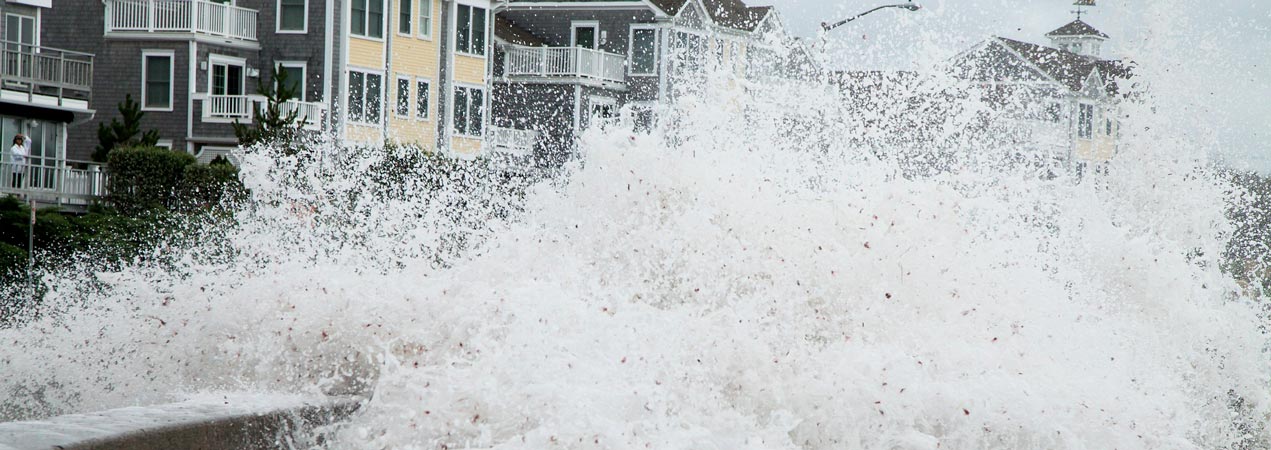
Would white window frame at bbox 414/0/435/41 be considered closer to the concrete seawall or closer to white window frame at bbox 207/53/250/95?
white window frame at bbox 207/53/250/95

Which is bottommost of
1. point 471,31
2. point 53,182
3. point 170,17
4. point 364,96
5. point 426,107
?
point 53,182

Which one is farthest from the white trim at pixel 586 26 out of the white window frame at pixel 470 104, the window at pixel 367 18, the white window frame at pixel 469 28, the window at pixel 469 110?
the window at pixel 367 18

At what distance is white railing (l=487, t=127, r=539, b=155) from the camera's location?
41.1 metres

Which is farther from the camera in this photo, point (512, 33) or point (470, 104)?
point (512, 33)

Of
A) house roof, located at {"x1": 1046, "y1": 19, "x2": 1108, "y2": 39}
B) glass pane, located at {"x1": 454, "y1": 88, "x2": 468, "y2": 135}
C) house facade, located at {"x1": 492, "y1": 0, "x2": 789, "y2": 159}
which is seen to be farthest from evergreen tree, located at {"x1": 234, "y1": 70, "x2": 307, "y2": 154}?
house roof, located at {"x1": 1046, "y1": 19, "x2": 1108, "y2": 39}

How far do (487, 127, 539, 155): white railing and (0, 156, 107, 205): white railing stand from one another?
13210mm

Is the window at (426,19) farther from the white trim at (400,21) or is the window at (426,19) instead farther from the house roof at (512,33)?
the house roof at (512,33)

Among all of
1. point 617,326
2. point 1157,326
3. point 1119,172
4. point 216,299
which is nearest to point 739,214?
point 617,326

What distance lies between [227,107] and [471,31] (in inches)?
328

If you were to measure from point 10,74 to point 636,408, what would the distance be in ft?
81.3

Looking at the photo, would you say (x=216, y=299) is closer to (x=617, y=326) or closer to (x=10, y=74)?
(x=617, y=326)

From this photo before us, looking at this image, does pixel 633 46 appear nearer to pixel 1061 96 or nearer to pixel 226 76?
pixel 226 76

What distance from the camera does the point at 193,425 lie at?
6223 millimetres

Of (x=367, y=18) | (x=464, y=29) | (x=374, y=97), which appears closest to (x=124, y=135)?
(x=374, y=97)
